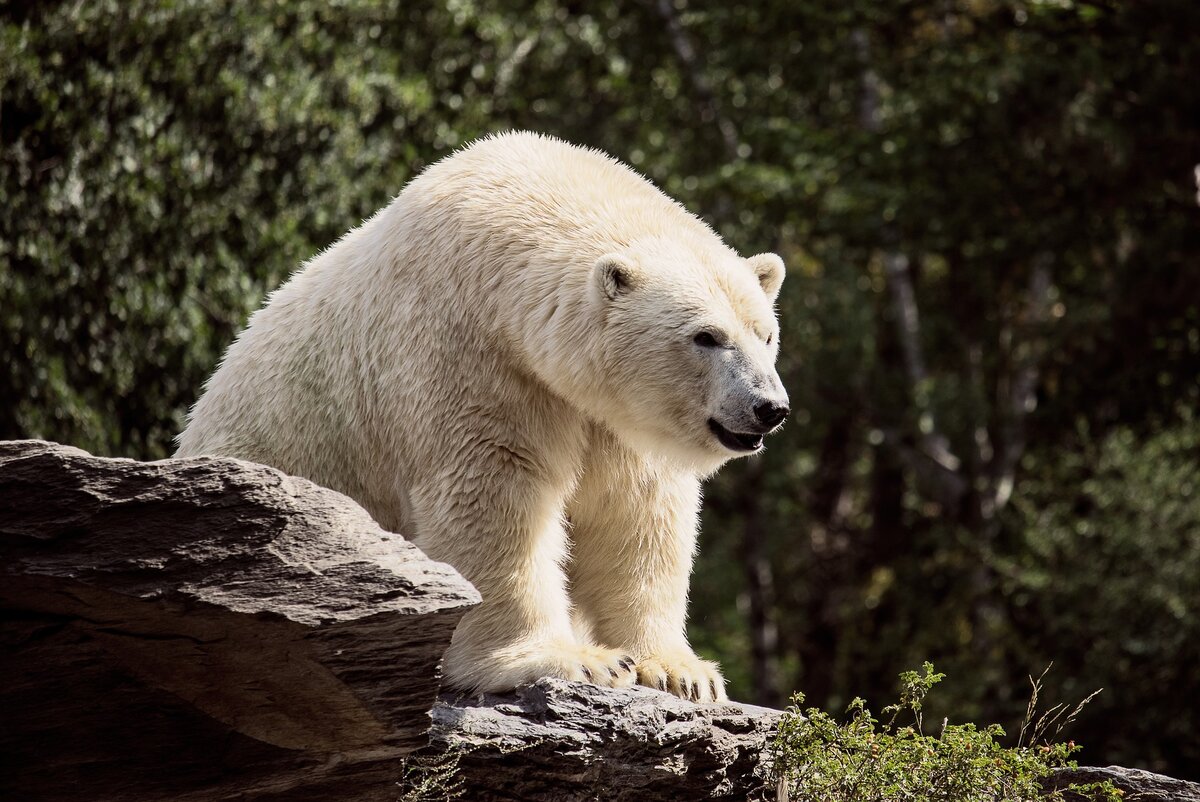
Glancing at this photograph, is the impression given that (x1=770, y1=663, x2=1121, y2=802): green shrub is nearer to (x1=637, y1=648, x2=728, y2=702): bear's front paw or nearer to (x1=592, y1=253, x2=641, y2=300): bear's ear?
(x1=637, y1=648, x2=728, y2=702): bear's front paw

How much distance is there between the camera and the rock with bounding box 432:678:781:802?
446 cm

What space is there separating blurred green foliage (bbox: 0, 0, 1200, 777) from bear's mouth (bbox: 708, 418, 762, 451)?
7.18m

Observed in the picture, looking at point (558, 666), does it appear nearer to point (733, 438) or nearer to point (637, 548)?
point (637, 548)

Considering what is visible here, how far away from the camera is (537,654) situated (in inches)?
191

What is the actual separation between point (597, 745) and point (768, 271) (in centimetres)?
A: 201

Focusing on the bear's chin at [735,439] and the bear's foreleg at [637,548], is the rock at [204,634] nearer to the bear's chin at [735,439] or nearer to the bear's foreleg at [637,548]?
the bear's foreleg at [637,548]

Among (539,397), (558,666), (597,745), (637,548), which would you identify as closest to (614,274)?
(539,397)

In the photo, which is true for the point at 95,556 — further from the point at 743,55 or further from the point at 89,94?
the point at 743,55

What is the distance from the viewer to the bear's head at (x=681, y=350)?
4926 millimetres

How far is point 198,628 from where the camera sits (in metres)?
3.92

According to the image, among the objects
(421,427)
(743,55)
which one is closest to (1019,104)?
(743,55)

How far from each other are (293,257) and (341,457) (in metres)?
6.87

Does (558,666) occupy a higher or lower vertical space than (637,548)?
lower

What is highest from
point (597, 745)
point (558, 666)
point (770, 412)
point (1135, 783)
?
point (770, 412)
